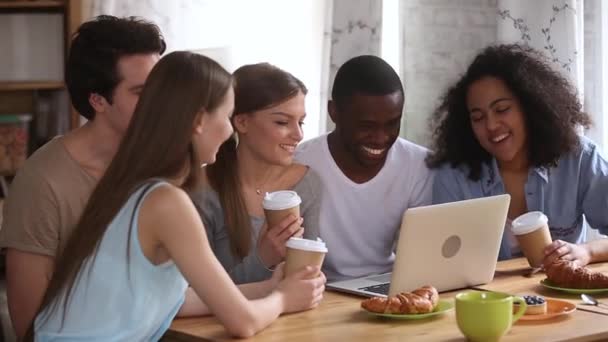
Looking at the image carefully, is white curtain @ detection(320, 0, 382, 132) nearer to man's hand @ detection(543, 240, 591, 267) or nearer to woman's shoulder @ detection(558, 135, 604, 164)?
woman's shoulder @ detection(558, 135, 604, 164)

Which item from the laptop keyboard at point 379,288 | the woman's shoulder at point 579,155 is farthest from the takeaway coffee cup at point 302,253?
the woman's shoulder at point 579,155

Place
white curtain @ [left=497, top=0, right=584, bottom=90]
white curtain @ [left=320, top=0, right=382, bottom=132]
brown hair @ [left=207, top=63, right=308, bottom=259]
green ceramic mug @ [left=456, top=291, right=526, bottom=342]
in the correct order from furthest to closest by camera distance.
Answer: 1. white curtain @ [left=320, top=0, right=382, bottom=132]
2. white curtain @ [left=497, top=0, right=584, bottom=90]
3. brown hair @ [left=207, top=63, right=308, bottom=259]
4. green ceramic mug @ [left=456, top=291, right=526, bottom=342]

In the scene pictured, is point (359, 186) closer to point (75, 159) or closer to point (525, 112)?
point (525, 112)

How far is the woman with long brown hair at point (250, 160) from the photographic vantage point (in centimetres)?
265

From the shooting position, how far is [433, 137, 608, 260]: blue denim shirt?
2963mm

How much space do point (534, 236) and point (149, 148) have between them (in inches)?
43.5

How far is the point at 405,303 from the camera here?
2119 mm

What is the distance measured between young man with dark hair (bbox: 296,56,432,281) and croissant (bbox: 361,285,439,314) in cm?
78

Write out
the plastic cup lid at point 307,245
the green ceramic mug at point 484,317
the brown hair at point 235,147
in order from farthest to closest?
the brown hair at point 235,147 < the plastic cup lid at point 307,245 < the green ceramic mug at point 484,317

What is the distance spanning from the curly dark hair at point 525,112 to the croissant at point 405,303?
0.90 metres

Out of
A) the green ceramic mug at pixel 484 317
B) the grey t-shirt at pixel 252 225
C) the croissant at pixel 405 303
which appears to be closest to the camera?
the green ceramic mug at pixel 484 317

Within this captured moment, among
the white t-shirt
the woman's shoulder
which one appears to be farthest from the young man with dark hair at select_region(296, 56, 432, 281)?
the woman's shoulder

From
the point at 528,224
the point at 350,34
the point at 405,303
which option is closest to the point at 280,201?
the point at 405,303

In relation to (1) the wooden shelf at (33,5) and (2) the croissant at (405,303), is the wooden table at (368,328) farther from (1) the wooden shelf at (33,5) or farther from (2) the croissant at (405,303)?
(1) the wooden shelf at (33,5)
